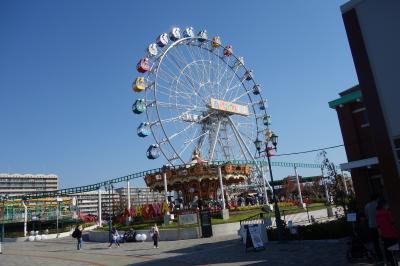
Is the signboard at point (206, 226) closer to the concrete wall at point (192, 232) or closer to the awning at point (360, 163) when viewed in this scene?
the concrete wall at point (192, 232)

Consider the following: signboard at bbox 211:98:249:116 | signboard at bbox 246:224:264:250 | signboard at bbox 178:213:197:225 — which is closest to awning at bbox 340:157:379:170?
signboard at bbox 246:224:264:250

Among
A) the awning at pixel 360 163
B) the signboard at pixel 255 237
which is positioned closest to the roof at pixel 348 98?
the awning at pixel 360 163

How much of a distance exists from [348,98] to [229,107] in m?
29.0

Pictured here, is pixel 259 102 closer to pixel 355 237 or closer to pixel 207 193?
pixel 207 193

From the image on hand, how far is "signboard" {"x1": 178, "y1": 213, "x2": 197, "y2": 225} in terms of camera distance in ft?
101

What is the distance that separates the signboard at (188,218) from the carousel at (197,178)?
33.8 feet

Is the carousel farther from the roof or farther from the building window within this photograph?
the building window

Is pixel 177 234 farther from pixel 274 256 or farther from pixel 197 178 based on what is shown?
pixel 274 256

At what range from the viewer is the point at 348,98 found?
60.6ft

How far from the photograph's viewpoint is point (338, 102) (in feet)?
62.0

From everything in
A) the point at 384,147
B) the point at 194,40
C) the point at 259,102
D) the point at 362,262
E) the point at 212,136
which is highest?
the point at 194,40

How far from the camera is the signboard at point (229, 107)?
45.1 m

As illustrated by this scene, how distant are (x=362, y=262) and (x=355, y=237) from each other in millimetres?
749

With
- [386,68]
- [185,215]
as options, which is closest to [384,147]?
[386,68]
